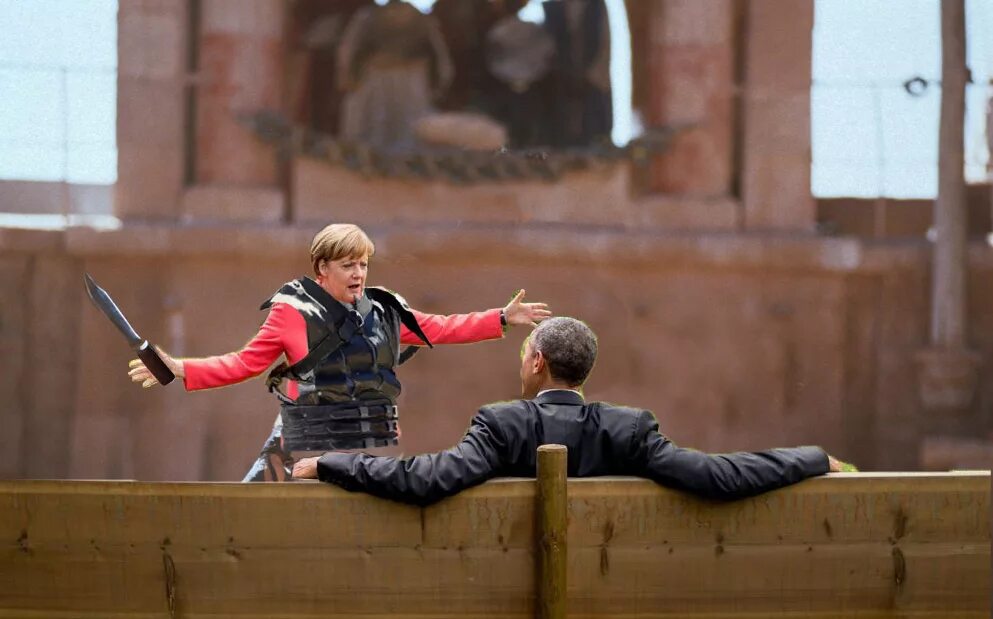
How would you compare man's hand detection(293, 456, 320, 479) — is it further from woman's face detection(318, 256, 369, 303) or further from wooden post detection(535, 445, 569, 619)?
woman's face detection(318, 256, 369, 303)

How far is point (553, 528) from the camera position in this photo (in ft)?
7.12

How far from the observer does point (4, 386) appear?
7.61 metres

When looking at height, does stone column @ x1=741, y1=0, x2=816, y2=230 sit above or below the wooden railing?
above

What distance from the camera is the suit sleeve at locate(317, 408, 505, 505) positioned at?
7.11 feet

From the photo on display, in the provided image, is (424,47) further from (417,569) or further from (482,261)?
(417,569)

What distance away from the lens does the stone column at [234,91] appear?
768 cm

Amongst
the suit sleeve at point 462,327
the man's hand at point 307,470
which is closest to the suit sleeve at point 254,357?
the suit sleeve at point 462,327

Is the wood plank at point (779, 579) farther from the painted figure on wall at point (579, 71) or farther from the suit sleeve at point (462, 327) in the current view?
the painted figure on wall at point (579, 71)

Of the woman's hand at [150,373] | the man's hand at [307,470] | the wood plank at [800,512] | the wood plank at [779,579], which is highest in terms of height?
the woman's hand at [150,373]

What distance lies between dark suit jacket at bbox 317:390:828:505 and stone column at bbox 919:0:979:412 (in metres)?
5.63

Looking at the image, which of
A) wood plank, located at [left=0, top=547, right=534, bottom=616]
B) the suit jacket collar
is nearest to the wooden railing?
wood plank, located at [left=0, top=547, right=534, bottom=616]

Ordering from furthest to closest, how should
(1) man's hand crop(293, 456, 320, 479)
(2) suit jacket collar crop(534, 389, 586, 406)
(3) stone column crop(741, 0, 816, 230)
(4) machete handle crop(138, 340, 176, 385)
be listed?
(3) stone column crop(741, 0, 816, 230) → (4) machete handle crop(138, 340, 176, 385) → (2) suit jacket collar crop(534, 389, 586, 406) → (1) man's hand crop(293, 456, 320, 479)

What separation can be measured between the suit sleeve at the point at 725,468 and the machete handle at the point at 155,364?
113cm

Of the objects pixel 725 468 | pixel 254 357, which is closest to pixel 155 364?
pixel 254 357
